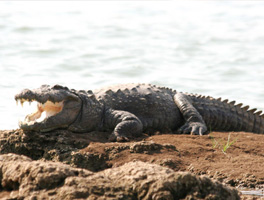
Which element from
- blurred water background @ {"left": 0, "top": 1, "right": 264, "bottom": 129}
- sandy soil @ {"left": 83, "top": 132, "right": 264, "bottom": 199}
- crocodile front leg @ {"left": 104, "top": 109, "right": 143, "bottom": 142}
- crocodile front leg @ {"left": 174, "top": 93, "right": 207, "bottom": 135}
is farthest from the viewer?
blurred water background @ {"left": 0, "top": 1, "right": 264, "bottom": 129}

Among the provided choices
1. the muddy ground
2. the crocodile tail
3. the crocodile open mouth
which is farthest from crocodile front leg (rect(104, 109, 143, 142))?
the crocodile tail

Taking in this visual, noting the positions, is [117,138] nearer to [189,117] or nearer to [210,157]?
[210,157]

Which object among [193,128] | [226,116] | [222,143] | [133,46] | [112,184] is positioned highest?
[133,46]

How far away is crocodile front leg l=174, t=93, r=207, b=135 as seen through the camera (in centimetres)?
810

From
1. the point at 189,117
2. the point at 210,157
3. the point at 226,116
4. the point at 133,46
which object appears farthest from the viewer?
the point at 133,46

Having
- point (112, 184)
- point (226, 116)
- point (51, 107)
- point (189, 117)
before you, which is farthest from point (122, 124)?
point (112, 184)

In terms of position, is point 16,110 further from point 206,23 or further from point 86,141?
point 206,23

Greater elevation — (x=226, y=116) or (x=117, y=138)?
(x=226, y=116)

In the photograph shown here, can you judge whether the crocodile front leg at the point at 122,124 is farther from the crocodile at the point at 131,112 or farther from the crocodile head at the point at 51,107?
the crocodile head at the point at 51,107

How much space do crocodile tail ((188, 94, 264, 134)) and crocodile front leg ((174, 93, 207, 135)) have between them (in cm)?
28

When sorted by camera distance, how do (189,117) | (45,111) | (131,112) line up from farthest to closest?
1. (189,117)
2. (131,112)
3. (45,111)

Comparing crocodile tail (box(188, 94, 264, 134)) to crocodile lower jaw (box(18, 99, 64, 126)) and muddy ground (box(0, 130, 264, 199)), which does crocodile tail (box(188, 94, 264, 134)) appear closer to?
muddy ground (box(0, 130, 264, 199))

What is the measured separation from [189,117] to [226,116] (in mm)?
841

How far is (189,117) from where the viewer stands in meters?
8.36
